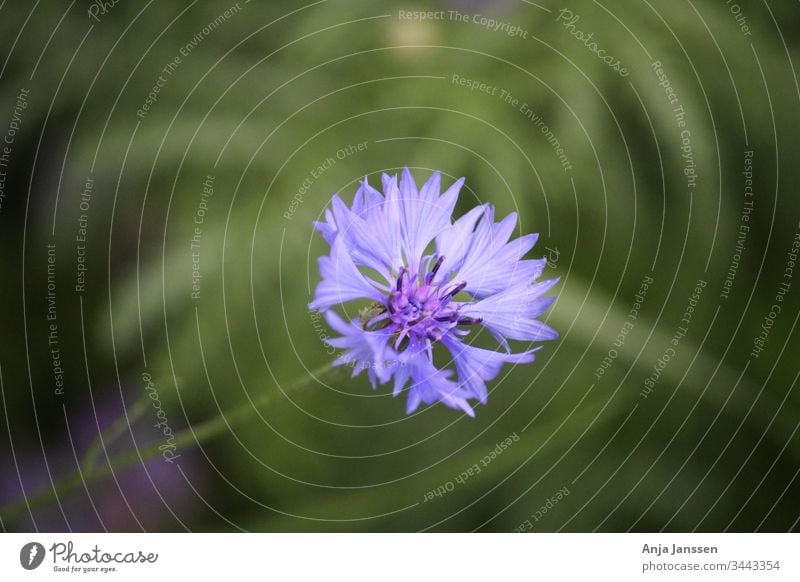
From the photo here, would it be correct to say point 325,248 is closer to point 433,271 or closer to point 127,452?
point 433,271

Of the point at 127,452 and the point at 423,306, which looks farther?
the point at 127,452

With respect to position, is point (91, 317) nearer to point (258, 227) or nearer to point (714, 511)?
point (258, 227)

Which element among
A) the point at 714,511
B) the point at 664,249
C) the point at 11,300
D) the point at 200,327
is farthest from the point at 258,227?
the point at 714,511
